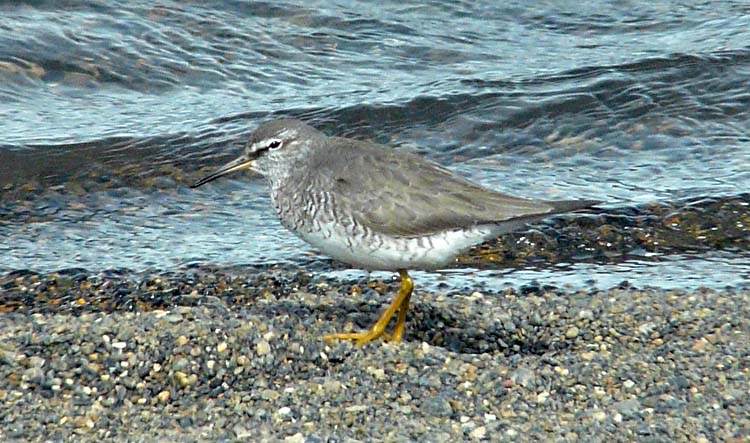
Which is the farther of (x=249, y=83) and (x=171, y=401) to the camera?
(x=249, y=83)

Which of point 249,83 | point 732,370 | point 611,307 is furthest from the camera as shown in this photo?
point 249,83

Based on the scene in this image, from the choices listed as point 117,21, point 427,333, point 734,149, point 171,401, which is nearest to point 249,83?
point 117,21

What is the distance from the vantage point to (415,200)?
19.1ft

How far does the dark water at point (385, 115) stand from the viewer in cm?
745

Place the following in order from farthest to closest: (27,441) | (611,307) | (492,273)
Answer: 1. (492,273)
2. (611,307)
3. (27,441)

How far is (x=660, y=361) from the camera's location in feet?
17.4

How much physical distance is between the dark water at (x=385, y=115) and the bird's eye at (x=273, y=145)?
1.06 m

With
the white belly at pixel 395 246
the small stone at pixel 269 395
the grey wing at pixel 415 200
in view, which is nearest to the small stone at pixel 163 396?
the small stone at pixel 269 395

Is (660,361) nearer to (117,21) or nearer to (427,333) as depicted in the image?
(427,333)

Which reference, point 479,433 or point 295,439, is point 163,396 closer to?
point 295,439

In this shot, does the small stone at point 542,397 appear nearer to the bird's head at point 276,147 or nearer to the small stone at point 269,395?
the small stone at point 269,395

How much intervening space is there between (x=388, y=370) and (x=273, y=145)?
1.58 metres

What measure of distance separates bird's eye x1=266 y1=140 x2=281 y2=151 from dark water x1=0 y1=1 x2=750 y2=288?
1.06m

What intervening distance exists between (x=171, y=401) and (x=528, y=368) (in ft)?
4.87
